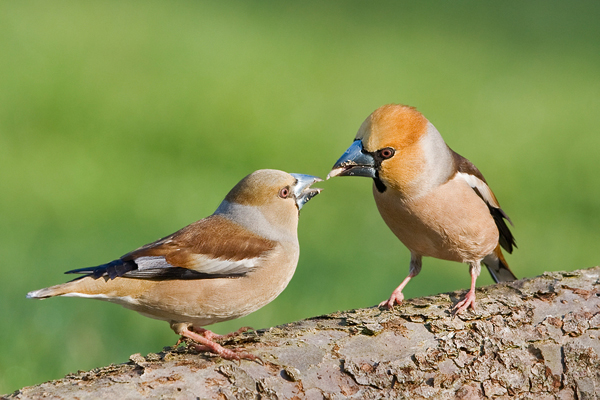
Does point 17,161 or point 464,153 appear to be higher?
point 464,153

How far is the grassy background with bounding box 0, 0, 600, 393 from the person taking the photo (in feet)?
25.0

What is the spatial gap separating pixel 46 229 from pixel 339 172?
5703 millimetres

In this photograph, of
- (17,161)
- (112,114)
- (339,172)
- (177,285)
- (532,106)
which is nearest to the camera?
(177,285)

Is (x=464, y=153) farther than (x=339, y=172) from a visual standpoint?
Yes

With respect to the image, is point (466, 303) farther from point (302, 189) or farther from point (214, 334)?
point (214, 334)

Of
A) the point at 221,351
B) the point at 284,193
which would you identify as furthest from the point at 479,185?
the point at 221,351

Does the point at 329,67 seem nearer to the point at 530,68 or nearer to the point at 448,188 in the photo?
the point at 530,68

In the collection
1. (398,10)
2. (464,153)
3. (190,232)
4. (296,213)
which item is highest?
(398,10)

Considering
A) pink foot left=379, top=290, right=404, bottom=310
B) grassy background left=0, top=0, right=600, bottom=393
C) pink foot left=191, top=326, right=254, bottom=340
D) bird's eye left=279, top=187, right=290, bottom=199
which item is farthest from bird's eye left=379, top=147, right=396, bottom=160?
grassy background left=0, top=0, right=600, bottom=393

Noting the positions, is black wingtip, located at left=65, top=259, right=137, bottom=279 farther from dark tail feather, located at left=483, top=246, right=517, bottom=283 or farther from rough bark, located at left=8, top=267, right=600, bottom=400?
dark tail feather, located at left=483, top=246, right=517, bottom=283

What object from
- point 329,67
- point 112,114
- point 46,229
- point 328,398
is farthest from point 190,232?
point 329,67

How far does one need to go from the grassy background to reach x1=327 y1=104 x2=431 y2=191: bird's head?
2.97m

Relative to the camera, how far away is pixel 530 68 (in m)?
18.8

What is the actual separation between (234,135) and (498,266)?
23.8 feet
